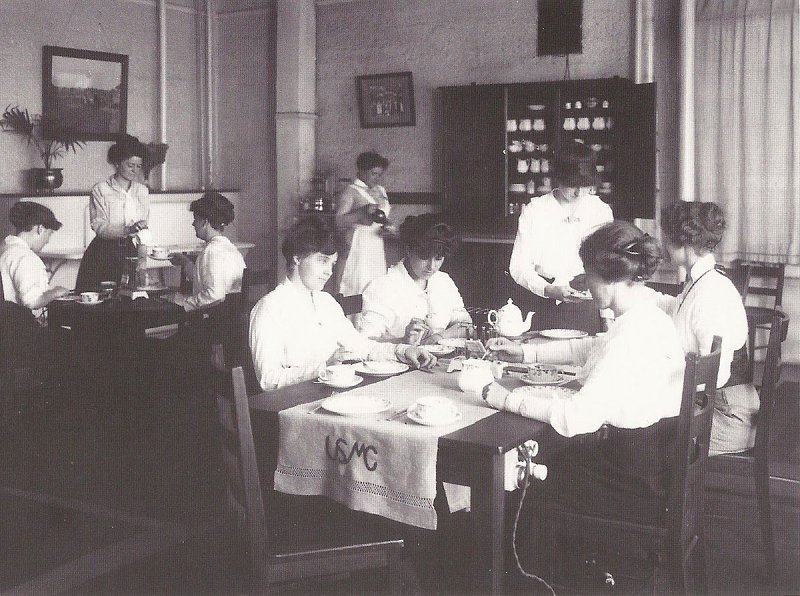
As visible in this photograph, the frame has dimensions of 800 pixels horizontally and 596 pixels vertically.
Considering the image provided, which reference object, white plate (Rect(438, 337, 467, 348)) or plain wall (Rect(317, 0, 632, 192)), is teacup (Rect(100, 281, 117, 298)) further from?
plain wall (Rect(317, 0, 632, 192))

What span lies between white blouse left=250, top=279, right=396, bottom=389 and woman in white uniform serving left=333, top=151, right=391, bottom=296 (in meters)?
3.09

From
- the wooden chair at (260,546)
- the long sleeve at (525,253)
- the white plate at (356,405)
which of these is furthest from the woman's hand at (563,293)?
the wooden chair at (260,546)

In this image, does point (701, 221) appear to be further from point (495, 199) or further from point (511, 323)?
point (495, 199)

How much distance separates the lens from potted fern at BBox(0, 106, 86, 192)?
25.3 feet

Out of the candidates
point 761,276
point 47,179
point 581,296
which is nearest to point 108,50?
point 47,179

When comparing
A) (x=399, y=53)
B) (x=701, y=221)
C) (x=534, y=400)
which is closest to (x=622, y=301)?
(x=534, y=400)

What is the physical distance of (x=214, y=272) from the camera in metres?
5.27

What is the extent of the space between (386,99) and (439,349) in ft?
17.6

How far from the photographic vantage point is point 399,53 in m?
8.53

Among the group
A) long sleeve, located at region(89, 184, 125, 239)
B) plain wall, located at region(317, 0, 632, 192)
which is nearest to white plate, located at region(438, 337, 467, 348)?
long sleeve, located at region(89, 184, 125, 239)

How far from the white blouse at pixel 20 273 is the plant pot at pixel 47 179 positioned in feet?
8.30

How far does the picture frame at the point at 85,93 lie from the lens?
802 cm

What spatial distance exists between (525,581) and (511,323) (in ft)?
3.82

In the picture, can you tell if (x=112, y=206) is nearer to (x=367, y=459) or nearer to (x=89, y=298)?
(x=89, y=298)
